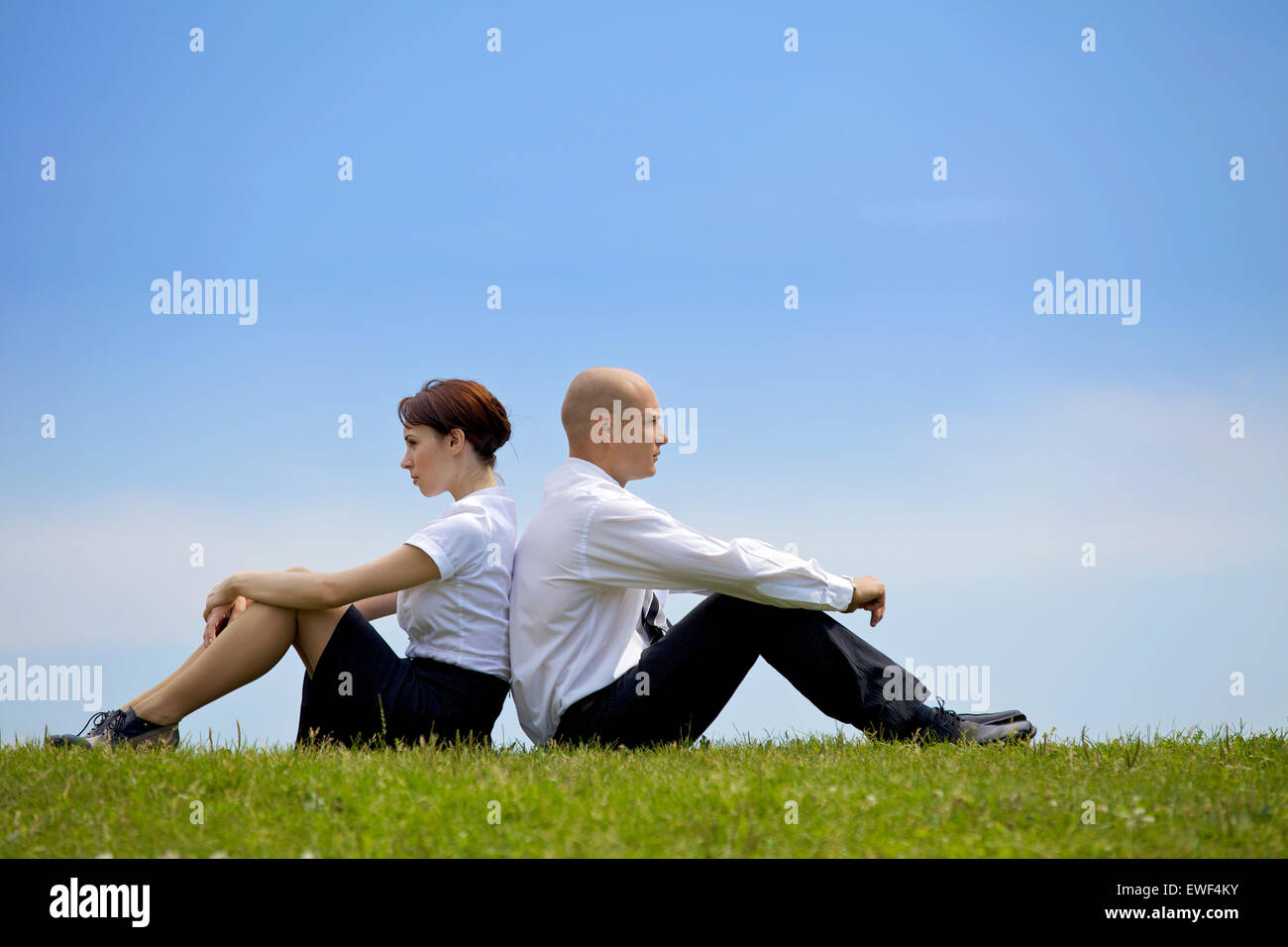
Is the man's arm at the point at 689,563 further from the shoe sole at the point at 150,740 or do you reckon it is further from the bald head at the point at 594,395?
the shoe sole at the point at 150,740

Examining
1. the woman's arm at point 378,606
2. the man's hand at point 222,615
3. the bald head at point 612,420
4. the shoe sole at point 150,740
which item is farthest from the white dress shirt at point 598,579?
the shoe sole at point 150,740

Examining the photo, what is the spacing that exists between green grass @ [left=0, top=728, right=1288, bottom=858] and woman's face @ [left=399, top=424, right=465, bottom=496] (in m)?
1.56

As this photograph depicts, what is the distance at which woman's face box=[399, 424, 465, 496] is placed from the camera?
6395 mm

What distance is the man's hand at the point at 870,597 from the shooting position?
615 centimetres

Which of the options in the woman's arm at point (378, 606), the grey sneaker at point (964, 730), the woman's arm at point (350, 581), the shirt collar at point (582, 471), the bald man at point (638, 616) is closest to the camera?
the woman's arm at point (350, 581)

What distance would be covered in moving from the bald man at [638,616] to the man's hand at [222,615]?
5.03ft

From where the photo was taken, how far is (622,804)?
14.8 feet

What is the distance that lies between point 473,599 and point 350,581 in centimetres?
72

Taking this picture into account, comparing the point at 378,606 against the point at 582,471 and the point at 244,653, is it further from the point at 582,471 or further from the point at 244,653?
the point at 582,471

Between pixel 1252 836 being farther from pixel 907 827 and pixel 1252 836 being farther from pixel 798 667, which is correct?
pixel 798 667

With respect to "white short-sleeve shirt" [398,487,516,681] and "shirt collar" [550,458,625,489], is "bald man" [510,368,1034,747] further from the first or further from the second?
"white short-sleeve shirt" [398,487,516,681]

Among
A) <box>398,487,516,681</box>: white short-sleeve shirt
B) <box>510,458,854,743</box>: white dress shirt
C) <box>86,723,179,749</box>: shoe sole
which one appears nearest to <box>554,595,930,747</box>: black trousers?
<box>510,458,854,743</box>: white dress shirt
